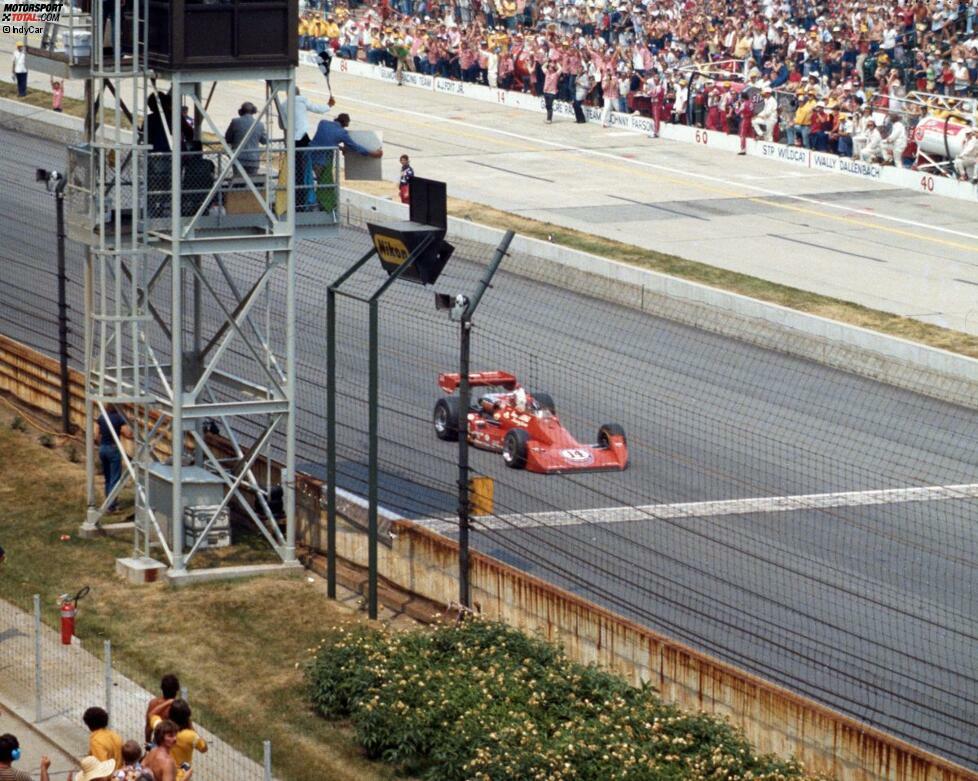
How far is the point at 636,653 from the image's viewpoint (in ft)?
50.9

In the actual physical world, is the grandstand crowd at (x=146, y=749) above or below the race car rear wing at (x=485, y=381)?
below

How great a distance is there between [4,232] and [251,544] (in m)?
17.3

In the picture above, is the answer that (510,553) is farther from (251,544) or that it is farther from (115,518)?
(115,518)

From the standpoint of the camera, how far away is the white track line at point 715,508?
802 inches

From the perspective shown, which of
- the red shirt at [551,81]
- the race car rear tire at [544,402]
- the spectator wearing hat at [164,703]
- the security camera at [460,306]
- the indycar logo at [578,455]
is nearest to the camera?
the spectator wearing hat at [164,703]

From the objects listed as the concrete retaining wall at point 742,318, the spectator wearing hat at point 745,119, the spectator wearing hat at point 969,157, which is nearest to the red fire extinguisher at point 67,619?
the concrete retaining wall at point 742,318

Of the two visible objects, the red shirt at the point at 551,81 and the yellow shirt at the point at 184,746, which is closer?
the yellow shirt at the point at 184,746

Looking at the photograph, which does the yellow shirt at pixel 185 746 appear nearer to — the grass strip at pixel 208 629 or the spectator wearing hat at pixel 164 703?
the spectator wearing hat at pixel 164 703

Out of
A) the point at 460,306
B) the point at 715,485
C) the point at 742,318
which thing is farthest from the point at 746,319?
the point at 460,306

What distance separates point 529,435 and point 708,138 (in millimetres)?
26535

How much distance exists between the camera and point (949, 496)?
21203 millimetres

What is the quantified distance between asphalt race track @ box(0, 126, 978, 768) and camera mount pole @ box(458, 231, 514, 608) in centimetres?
141

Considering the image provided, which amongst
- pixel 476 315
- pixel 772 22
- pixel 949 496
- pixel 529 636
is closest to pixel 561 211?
pixel 476 315

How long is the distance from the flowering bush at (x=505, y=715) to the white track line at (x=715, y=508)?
3.93m
